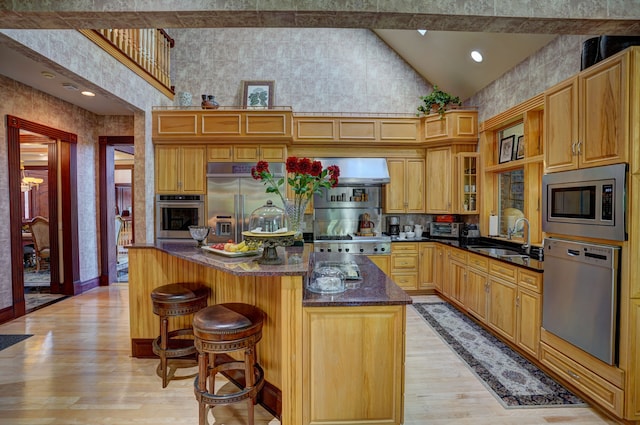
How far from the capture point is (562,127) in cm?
247

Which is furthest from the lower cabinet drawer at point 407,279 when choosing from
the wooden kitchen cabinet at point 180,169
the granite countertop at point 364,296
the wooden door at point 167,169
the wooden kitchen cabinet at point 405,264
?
the wooden door at point 167,169

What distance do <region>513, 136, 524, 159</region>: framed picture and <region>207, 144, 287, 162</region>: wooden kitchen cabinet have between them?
123 inches

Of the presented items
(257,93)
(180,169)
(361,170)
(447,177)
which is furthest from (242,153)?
(447,177)

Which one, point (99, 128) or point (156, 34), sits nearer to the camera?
point (156, 34)

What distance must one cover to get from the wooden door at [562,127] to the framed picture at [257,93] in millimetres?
3991

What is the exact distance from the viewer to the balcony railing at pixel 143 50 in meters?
3.54

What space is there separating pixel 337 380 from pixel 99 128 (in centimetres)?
579

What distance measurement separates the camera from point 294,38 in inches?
215

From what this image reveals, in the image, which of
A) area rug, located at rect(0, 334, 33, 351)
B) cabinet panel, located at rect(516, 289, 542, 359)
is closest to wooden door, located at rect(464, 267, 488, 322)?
cabinet panel, located at rect(516, 289, 542, 359)

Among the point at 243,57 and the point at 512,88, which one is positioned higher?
the point at 243,57

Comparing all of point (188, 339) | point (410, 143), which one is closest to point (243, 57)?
point (410, 143)

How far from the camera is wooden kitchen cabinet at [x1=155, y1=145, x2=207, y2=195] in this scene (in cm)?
479

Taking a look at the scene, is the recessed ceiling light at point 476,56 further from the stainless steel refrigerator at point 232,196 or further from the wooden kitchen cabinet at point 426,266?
the stainless steel refrigerator at point 232,196

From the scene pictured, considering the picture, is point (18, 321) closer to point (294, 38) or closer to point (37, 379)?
point (37, 379)
